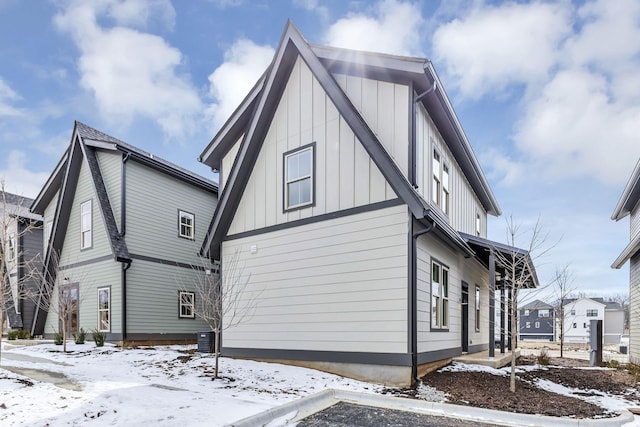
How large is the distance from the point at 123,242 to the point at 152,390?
8.74 meters

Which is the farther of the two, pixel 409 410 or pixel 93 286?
pixel 93 286

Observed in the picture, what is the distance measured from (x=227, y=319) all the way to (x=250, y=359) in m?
1.43

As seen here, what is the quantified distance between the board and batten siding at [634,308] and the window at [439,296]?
844cm

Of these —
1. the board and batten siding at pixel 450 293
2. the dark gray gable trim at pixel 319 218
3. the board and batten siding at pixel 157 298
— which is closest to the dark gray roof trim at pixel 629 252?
the board and batten siding at pixel 450 293

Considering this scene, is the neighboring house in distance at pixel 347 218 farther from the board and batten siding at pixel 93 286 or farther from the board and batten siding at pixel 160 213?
the board and batten siding at pixel 93 286

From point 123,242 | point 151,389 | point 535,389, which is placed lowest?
point 535,389

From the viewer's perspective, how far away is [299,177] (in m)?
10.1

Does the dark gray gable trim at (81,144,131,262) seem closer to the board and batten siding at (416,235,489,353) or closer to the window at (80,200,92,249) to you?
the window at (80,200,92,249)

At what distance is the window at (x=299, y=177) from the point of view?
9867mm

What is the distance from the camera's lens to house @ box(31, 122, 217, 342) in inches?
559

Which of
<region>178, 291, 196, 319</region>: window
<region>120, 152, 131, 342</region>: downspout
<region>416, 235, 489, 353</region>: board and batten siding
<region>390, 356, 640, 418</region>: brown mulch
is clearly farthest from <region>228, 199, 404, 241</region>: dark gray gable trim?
<region>178, 291, 196, 319</region>: window

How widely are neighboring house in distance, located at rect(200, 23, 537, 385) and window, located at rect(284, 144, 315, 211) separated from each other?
3 cm

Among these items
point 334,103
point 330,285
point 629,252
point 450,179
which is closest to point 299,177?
point 334,103

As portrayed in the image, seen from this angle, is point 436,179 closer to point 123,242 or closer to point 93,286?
point 123,242
